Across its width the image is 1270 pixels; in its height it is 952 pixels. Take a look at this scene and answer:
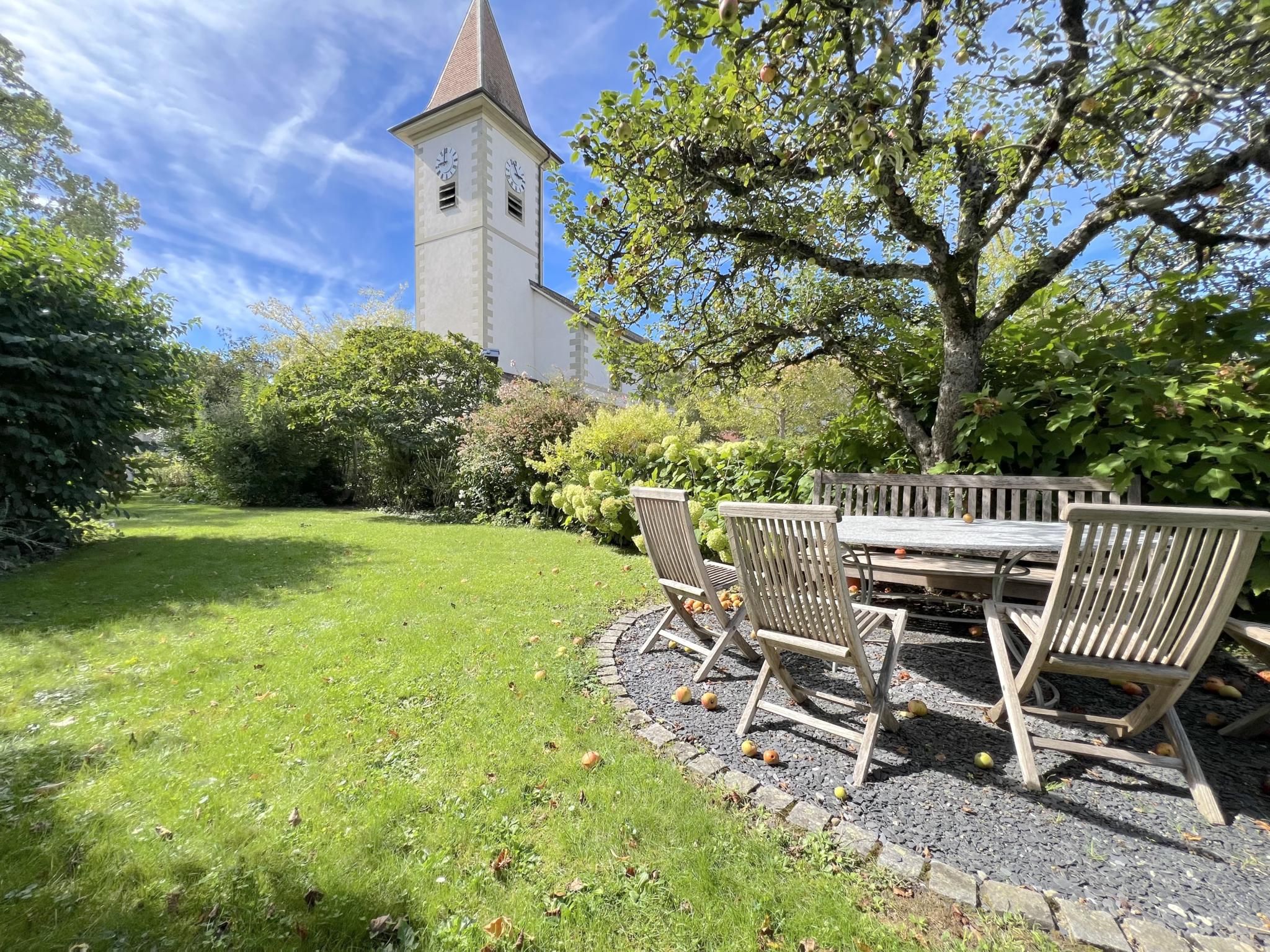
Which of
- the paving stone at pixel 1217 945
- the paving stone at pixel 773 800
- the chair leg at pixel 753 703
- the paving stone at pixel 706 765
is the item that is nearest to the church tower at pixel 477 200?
the chair leg at pixel 753 703

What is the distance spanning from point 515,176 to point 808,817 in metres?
25.9

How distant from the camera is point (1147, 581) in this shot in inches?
69.4

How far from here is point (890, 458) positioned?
4688mm

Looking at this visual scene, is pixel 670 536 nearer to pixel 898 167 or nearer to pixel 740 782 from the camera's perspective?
pixel 740 782

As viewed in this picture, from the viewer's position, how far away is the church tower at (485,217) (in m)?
20.4

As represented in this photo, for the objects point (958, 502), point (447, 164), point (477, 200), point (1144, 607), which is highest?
point (447, 164)

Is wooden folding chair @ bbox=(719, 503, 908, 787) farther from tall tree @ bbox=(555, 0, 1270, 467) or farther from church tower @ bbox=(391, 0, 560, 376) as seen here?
church tower @ bbox=(391, 0, 560, 376)

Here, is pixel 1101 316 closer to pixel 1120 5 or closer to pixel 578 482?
pixel 1120 5

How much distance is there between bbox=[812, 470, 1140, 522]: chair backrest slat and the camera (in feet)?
11.7

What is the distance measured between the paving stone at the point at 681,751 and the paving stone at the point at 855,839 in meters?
0.66

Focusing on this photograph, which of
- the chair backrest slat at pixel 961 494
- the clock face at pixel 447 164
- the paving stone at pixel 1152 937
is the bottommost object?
the paving stone at pixel 1152 937

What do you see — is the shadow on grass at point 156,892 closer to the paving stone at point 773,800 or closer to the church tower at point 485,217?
the paving stone at point 773,800

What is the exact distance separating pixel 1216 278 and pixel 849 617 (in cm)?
558

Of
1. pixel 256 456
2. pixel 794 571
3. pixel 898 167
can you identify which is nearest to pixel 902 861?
pixel 794 571
